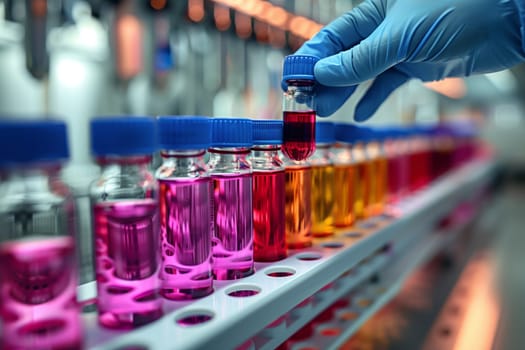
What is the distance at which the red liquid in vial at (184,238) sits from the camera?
2.08 ft

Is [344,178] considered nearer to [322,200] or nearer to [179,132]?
[322,200]

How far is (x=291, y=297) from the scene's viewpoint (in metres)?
0.66

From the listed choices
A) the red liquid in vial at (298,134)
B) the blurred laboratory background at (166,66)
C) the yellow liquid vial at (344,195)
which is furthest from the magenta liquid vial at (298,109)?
the blurred laboratory background at (166,66)

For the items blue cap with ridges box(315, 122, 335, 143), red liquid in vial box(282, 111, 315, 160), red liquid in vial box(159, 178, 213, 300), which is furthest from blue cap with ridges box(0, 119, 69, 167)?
blue cap with ridges box(315, 122, 335, 143)

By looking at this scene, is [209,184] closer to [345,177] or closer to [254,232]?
[254,232]

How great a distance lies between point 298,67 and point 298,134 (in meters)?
0.13

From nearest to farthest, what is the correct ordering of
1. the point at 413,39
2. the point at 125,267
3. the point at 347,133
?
1. the point at 125,267
2. the point at 413,39
3. the point at 347,133

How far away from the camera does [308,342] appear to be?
2.92ft

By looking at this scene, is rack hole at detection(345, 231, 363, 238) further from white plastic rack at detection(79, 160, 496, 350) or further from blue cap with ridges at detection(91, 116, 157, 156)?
blue cap with ridges at detection(91, 116, 157, 156)

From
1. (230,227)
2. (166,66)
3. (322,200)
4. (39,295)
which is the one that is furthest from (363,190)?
(166,66)

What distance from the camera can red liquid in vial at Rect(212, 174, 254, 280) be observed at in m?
0.72

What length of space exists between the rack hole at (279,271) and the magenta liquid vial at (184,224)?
5.2 inches

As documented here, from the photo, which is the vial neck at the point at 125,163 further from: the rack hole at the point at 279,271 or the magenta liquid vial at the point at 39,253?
the rack hole at the point at 279,271

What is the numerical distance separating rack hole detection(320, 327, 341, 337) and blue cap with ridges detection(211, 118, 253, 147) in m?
0.48
